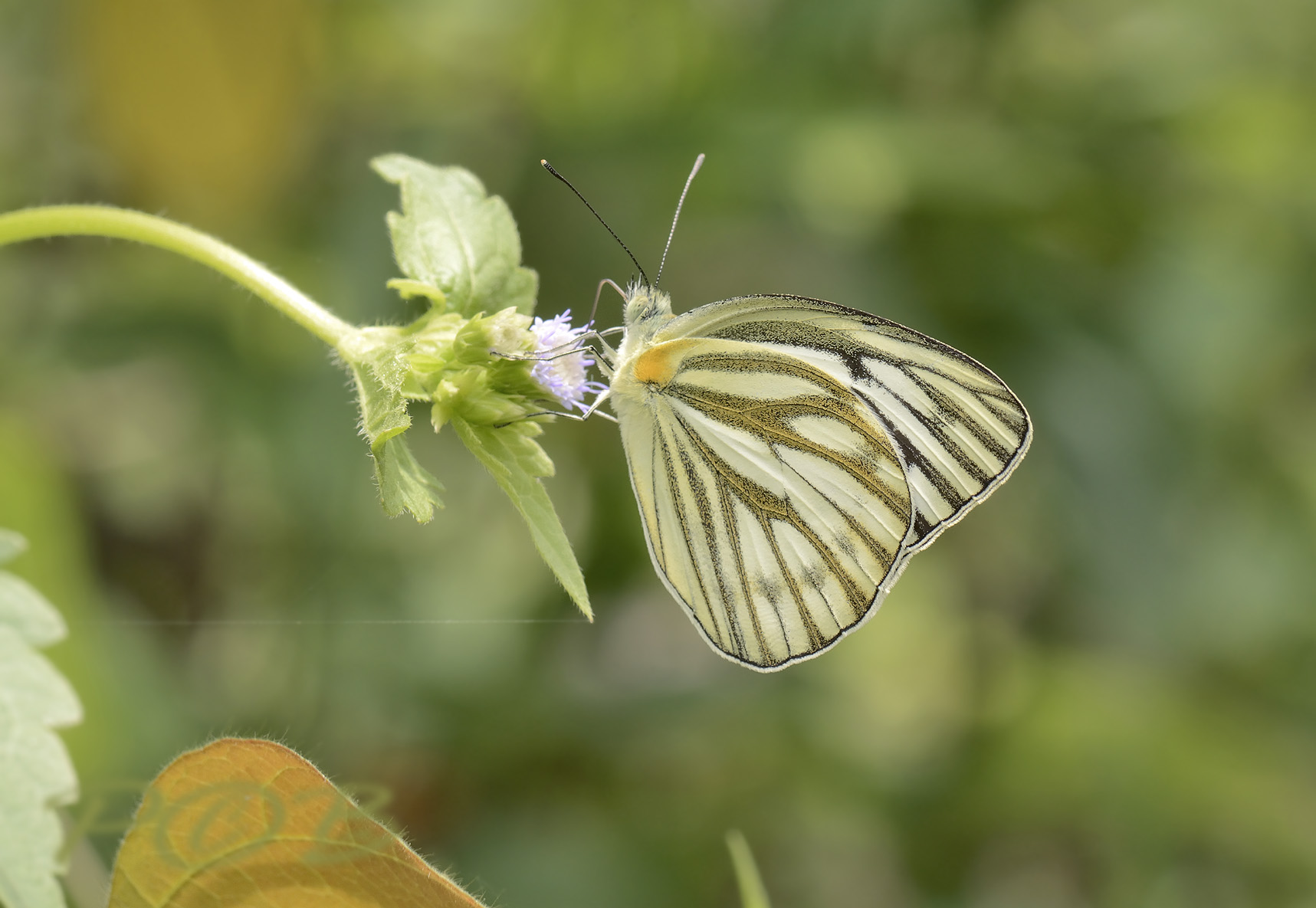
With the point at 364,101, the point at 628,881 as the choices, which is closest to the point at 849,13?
the point at 364,101

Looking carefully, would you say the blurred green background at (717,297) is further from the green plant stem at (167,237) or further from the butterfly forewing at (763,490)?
the green plant stem at (167,237)

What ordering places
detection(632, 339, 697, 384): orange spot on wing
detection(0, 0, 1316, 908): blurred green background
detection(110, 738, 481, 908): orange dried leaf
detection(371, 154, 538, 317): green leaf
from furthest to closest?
detection(0, 0, 1316, 908): blurred green background, detection(632, 339, 697, 384): orange spot on wing, detection(371, 154, 538, 317): green leaf, detection(110, 738, 481, 908): orange dried leaf

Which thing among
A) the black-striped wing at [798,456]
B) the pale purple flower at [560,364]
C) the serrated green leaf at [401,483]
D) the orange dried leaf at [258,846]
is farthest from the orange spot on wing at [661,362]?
the orange dried leaf at [258,846]

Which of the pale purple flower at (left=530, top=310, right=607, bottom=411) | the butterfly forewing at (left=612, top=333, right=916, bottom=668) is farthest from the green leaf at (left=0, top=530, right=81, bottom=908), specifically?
the butterfly forewing at (left=612, top=333, right=916, bottom=668)

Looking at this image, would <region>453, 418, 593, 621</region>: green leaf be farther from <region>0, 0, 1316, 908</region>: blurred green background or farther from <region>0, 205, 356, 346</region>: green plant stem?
<region>0, 0, 1316, 908</region>: blurred green background

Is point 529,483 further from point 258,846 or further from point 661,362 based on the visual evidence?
point 661,362

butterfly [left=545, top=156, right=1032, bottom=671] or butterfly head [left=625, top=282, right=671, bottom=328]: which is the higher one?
butterfly head [left=625, top=282, right=671, bottom=328]

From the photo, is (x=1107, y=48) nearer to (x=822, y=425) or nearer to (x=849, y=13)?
(x=849, y=13)
